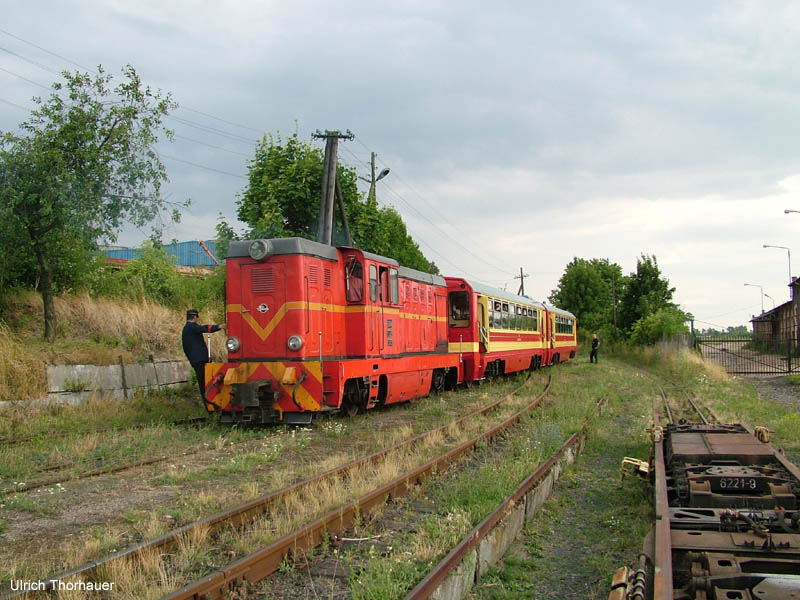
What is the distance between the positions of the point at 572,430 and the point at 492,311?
9172mm

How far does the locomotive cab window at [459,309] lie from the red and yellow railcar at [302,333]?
17.0 feet

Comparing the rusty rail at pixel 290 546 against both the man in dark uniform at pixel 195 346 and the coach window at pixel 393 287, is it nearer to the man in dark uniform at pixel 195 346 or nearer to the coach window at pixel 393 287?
the man in dark uniform at pixel 195 346

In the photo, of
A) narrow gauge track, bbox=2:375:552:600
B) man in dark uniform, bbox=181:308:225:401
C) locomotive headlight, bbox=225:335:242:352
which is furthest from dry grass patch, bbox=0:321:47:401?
narrow gauge track, bbox=2:375:552:600

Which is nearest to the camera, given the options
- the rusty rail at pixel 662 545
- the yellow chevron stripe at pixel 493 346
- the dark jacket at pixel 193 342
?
the rusty rail at pixel 662 545

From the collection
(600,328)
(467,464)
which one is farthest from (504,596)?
(600,328)

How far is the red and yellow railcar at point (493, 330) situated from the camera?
18.6 meters

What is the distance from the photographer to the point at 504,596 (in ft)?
15.6

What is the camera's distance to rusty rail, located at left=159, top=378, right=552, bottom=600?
4094mm

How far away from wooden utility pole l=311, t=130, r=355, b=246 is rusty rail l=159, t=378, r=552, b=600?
11.3m

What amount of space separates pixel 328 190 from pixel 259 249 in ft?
25.7

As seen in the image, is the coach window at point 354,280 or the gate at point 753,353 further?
the gate at point 753,353

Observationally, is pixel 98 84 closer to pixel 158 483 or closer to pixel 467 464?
pixel 158 483

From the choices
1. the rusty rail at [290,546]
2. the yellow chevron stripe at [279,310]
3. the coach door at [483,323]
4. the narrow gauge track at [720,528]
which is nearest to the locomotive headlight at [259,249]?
the yellow chevron stripe at [279,310]

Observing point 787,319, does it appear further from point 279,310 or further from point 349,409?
point 279,310
